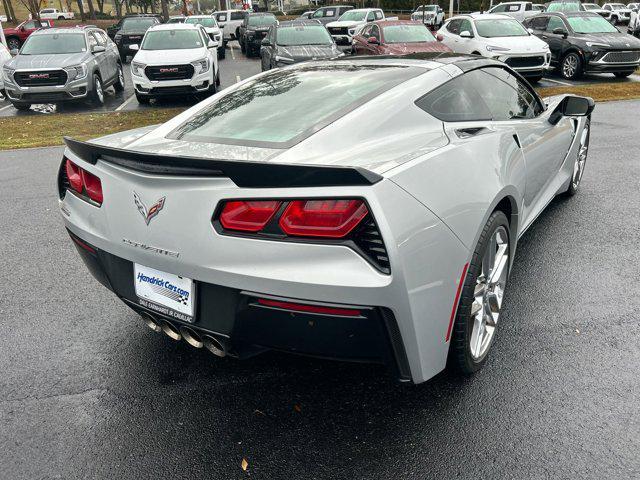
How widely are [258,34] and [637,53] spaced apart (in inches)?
604

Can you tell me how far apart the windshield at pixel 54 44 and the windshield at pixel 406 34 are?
284 inches

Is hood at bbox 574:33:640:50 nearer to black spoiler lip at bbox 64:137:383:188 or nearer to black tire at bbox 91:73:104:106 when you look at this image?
black tire at bbox 91:73:104:106

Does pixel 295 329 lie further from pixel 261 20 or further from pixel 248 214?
pixel 261 20

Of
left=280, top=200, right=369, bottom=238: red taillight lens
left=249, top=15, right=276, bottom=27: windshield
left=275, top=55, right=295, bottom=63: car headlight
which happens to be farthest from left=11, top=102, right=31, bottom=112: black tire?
left=249, top=15, right=276, bottom=27: windshield

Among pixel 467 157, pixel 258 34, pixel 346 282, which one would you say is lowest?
pixel 258 34

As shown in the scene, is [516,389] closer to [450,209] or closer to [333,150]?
[450,209]

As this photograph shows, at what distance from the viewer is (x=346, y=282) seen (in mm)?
1940

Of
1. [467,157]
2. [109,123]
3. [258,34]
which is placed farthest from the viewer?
[258,34]

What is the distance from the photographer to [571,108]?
390 centimetres

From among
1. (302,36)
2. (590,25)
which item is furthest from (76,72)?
(590,25)

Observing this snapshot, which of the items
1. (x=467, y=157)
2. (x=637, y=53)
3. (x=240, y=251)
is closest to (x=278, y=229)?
(x=240, y=251)

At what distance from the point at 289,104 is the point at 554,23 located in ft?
48.5

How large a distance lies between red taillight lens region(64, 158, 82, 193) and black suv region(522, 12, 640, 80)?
13.9 meters

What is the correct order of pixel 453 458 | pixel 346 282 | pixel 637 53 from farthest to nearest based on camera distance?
pixel 637 53 < pixel 453 458 < pixel 346 282
